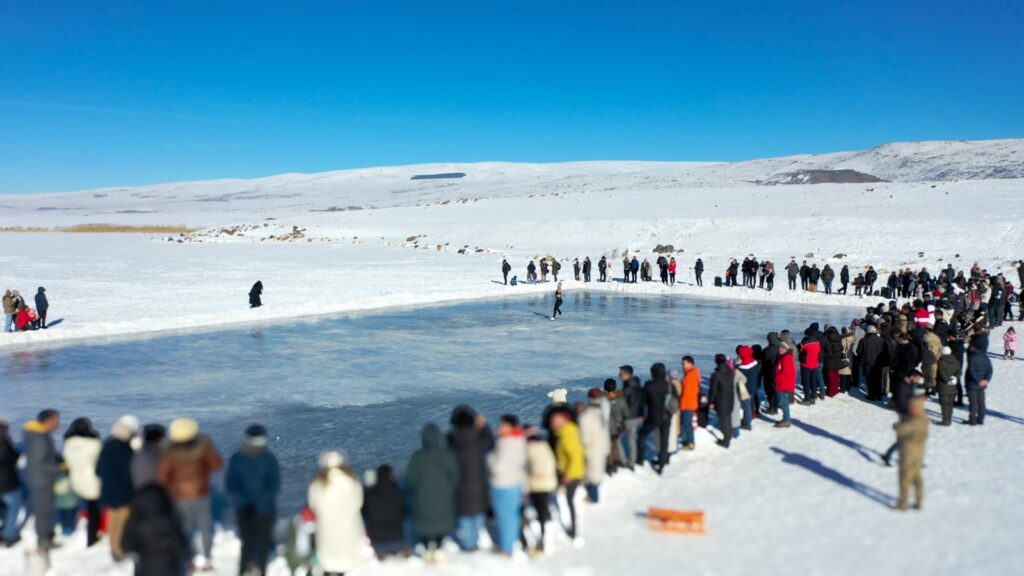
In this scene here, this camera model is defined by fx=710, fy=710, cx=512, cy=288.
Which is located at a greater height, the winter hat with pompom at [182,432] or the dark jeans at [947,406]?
the winter hat with pompom at [182,432]

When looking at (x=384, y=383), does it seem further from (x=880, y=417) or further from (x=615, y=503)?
(x=880, y=417)

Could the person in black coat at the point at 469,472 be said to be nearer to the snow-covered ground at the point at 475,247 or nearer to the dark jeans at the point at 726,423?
the dark jeans at the point at 726,423

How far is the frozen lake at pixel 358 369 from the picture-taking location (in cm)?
1120

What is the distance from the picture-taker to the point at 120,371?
50.2 ft

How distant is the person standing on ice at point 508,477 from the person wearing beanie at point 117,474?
10.9 ft

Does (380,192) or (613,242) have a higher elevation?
(380,192)

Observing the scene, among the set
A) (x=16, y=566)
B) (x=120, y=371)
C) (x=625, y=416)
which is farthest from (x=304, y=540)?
(x=120, y=371)

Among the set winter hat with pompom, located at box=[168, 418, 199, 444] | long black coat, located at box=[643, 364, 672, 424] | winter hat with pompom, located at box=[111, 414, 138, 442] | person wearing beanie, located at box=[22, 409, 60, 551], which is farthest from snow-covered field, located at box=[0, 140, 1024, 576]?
winter hat with pompom, located at box=[168, 418, 199, 444]

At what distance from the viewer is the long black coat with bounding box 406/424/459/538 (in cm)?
631

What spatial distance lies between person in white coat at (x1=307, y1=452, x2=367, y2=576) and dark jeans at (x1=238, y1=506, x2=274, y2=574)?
485 mm

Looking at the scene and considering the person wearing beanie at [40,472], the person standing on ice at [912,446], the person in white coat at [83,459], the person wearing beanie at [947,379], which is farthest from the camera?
the person wearing beanie at [947,379]

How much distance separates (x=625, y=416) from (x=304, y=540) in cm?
398

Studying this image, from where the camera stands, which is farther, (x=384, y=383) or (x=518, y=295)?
(x=518, y=295)

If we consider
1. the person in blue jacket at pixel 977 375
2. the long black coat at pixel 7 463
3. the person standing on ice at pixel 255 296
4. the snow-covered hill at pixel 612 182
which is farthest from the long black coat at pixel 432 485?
the snow-covered hill at pixel 612 182
